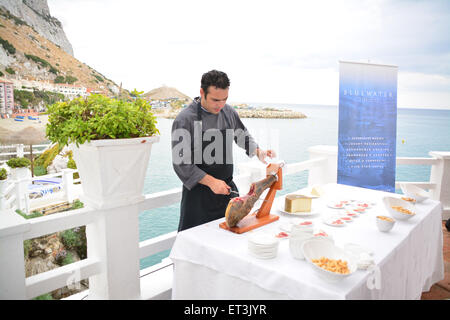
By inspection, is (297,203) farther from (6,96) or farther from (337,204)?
(6,96)

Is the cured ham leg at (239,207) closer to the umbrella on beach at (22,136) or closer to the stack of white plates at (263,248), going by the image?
the stack of white plates at (263,248)

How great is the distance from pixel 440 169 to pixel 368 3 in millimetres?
25518

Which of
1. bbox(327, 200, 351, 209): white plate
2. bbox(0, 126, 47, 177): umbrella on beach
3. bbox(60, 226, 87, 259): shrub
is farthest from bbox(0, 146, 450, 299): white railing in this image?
bbox(60, 226, 87, 259): shrub

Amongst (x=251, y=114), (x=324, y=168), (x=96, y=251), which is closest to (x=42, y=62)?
(x=251, y=114)

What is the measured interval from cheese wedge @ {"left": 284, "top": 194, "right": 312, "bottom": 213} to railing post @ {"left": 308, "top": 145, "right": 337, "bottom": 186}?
2213 mm

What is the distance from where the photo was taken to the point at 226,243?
4.71 feet

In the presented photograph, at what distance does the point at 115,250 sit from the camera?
1.76m

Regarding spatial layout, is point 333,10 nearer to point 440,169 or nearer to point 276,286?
point 440,169

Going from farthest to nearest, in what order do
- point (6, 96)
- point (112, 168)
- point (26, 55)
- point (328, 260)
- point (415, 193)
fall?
1. point (26, 55)
2. point (6, 96)
3. point (415, 193)
4. point (112, 168)
5. point (328, 260)

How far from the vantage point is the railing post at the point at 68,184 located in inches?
494

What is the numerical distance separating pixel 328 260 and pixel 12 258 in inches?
50.9

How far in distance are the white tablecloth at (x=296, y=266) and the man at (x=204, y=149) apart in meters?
0.30

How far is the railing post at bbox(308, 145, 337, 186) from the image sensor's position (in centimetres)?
398

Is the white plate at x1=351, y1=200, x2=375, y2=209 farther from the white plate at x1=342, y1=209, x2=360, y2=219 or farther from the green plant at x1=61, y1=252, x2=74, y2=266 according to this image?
the green plant at x1=61, y1=252, x2=74, y2=266
